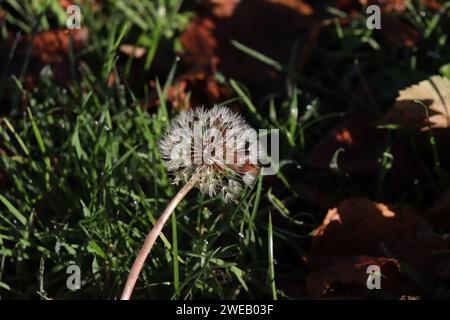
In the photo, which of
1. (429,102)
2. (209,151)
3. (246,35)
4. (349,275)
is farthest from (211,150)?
(246,35)

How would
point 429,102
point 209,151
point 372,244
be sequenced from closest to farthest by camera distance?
point 209,151 < point 372,244 < point 429,102

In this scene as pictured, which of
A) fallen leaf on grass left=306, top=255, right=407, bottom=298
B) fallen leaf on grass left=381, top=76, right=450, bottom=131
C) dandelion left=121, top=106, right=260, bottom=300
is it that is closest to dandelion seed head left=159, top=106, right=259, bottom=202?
dandelion left=121, top=106, right=260, bottom=300

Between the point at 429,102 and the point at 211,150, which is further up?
the point at 429,102

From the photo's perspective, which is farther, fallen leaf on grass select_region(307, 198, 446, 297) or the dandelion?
fallen leaf on grass select_region(307, 198, 446, 297)

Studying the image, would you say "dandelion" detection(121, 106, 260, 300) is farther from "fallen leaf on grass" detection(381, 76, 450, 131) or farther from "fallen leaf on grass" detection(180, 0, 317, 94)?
"fallen leaf on grass" detection(180, 0, 317, 94)

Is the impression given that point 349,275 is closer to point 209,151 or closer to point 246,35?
point 209,151

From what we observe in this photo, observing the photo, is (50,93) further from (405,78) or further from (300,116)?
(405,78)

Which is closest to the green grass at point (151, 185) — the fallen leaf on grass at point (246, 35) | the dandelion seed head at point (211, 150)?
the fallen leaf on grass at point (246, 35)
